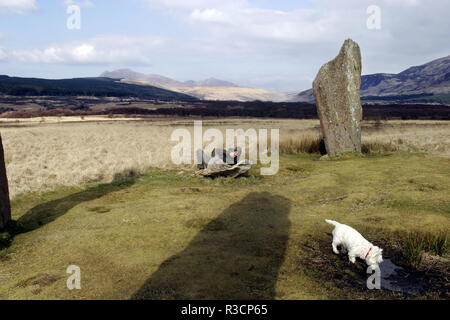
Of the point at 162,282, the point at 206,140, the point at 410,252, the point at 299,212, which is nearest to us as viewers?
the point at 162,282

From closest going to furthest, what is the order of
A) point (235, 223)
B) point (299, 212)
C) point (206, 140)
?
point (235, 223)
point (299, 212)
point (206, 140)

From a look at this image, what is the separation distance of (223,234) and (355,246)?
265 cm

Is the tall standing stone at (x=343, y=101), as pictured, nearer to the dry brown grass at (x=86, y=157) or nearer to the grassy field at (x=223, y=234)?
the dry brown grass at (x=86, y=157)

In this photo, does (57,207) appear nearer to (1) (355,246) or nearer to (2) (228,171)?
(2) (228,171)

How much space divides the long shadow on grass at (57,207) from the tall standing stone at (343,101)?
948cm

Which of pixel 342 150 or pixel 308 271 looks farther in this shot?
pixel 342 150

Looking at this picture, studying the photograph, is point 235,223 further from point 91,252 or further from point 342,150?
point 342,150

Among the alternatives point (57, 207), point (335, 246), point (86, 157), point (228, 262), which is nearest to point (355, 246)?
point (335, 246)

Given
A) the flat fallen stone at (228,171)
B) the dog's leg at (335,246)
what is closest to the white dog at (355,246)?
the dog's leg at (335,246)

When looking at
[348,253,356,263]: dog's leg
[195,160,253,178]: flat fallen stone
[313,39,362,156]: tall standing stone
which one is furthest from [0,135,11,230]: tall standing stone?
[313,39,362,156]: tall standing stone

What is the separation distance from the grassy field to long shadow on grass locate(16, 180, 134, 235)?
4cm

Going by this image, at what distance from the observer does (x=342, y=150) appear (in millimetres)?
16094
